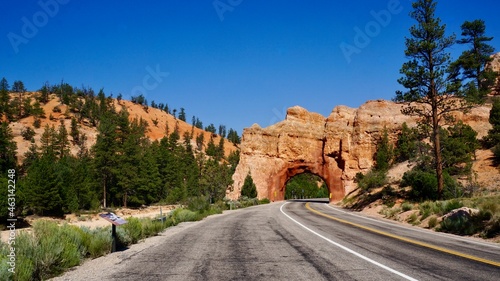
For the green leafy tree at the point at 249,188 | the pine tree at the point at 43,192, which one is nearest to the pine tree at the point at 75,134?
the pine tree at the point at 43,192

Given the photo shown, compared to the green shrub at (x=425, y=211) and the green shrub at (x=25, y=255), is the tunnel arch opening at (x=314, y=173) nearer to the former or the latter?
the green shrub at (x=425, y=211)

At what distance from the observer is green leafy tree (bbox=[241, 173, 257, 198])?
202 feet

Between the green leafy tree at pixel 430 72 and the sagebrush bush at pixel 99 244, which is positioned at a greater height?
the green leafy tree at pixel 430 72

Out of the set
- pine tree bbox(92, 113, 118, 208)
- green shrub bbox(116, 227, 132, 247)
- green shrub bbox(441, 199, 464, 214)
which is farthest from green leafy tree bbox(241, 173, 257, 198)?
green shrub bbox(116, 227, 132, 247)

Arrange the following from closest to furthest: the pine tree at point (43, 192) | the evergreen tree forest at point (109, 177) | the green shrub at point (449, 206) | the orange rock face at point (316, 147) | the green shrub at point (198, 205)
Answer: the green shrub at point (449, 206), the green shrub at point (198, 205), the pine tree at point (43, 192), the evergreen tree forest at point (109, 177), the orange rock face at point (316, 147)

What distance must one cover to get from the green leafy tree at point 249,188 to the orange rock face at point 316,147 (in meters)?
4.18

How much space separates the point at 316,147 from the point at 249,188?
55.2ft

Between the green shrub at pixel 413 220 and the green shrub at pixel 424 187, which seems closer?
the green shrub at pixel 413 220

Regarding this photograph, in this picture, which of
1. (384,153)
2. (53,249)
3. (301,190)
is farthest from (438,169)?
(301,190)

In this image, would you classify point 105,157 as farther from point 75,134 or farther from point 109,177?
point 75,134

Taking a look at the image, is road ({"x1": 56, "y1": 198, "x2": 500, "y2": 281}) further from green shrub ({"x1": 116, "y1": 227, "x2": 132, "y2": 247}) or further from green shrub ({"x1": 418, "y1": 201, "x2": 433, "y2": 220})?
green shrub ({"x1": 418, "y1": 201, "x2": 433, "y2": 220})

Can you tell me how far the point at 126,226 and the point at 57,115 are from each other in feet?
478

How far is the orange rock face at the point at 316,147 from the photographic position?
6178 centimetres

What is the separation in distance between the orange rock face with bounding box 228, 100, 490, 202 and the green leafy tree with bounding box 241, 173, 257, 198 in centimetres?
418
